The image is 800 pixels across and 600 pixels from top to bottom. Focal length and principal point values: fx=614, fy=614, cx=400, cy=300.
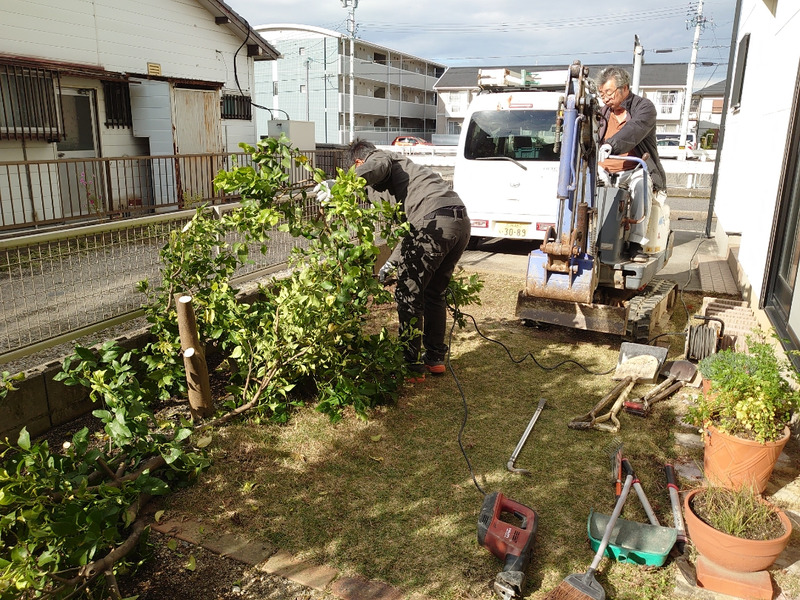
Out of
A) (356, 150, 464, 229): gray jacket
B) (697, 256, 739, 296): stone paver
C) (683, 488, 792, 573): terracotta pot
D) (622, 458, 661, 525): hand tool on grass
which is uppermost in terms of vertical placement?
(356, 150, 464, 229): gray jacket

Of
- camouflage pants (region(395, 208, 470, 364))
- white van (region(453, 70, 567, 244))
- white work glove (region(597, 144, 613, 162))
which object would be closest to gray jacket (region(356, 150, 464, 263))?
camouflage pants (region(395, 208, 470, 364))

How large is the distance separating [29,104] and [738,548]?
1103 centimetres

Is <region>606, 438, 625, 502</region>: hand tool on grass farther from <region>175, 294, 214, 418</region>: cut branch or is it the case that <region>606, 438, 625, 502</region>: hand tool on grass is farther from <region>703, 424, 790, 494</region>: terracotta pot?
<region>175, 294, 214, 418</region>: cut branch

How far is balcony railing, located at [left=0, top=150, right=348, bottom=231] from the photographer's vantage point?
9383 mm

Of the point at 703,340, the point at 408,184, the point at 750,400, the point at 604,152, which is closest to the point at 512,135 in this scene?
the point at 604,152

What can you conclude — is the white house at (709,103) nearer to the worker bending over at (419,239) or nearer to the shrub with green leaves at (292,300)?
the worker bending over at (419,239)

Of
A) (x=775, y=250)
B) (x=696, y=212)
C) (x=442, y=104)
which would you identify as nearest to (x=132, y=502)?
(x=775, y=250)

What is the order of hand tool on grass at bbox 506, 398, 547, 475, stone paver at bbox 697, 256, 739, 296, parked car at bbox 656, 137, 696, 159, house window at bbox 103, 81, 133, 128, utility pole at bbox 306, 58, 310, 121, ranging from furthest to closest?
1. utility pole at bbox 306, 58, 310, 121
2. parked car at bbox 656, 137, 696, 159
3. house window at bbox 103, 81, 133, 128
4. stone paver at bbox 697, 256, 739, 296
5. hand tool on grass at bbox 506, 398, 547, 475

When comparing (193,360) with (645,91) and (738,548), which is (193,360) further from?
(645,91)

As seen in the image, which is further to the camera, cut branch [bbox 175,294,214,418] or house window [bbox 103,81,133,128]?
house window [bbox 103,81,133,128]

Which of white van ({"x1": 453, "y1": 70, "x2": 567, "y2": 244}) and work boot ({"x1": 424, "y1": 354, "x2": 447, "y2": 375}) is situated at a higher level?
white van ({"x1": 453, "y1": 70, "x2": 567, "y2": 244})

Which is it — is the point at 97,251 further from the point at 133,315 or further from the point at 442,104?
the point at 442,104

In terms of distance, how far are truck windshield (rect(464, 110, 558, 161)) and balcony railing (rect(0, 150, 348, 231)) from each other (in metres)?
2.36

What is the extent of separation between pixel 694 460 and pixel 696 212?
514 inches
